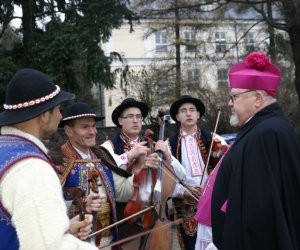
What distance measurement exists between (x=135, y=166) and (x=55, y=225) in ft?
7.40

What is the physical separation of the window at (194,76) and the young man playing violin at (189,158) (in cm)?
1380

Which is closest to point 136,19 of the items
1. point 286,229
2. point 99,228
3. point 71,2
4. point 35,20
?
point 71,2

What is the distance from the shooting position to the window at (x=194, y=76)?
1953cm

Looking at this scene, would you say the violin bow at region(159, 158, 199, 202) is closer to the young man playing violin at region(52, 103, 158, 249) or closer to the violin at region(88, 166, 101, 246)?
the young man playing violin at region(52, 103, 158, 249)

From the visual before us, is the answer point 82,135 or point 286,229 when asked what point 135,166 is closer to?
point 82,135

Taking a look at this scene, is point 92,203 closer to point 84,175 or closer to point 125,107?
point 84,175

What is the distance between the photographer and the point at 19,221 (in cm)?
190

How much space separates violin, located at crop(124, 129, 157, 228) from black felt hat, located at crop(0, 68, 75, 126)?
70.0 inches

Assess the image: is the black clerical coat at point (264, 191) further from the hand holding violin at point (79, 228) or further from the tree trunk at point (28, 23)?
the tree trunk at point (28, 23)

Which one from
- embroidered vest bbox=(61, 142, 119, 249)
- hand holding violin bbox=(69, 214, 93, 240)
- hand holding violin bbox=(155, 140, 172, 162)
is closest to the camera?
hand holding violin bbox=(69, 214, 93, 240)

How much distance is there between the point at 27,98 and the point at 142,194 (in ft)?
6.33

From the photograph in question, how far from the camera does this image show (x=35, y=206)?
191 centimetres

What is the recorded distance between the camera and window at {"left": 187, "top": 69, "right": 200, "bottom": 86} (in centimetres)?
1953

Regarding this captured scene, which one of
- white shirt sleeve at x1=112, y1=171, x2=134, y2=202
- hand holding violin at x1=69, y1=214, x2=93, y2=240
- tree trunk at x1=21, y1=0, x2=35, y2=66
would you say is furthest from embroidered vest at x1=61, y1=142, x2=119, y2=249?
tree trunk at x1=21, y1=0, x2=35, y2=66
